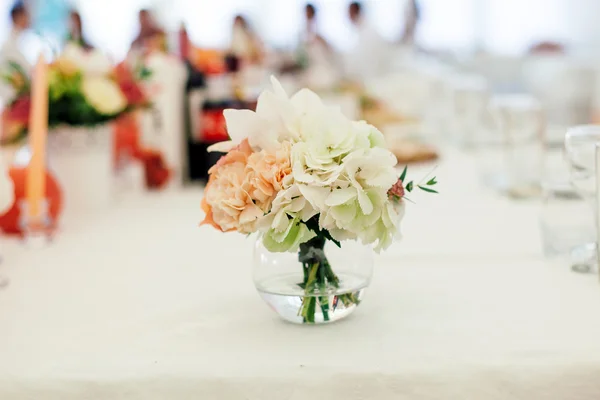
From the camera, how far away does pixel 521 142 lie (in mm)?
1500

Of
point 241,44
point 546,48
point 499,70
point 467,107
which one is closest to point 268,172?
point 467,107

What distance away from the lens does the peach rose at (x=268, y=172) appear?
2.32ft

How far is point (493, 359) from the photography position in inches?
27.0

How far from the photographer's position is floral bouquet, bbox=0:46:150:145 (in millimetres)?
1491

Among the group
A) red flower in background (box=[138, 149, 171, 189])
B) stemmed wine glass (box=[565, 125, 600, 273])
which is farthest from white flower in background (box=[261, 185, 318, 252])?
red flower in background (box=[138, 149, 171, 189])

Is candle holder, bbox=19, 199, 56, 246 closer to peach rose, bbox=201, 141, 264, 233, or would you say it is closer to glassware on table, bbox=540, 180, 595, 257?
peach rose, bbox=201, 141, 264, 233

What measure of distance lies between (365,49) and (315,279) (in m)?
6.14

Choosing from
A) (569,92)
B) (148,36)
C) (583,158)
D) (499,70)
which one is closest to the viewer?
(583,158)

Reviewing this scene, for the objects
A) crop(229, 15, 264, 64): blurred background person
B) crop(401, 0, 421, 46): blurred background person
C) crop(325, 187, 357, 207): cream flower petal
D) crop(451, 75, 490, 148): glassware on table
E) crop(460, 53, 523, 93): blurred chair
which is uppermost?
crop(401, 0, 421, 46): blurred background person

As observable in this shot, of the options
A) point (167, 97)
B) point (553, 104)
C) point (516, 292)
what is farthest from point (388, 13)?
point (516, 292)

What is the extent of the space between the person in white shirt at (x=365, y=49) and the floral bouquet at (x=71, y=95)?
16.6 ft

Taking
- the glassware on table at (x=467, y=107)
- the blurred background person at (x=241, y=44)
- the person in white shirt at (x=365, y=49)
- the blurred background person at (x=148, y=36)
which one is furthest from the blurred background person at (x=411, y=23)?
the glassware on table at (x=467, y=107)

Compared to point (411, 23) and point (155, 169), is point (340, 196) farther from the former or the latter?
point (411, 23)

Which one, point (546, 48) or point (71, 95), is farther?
point (546, 48)
